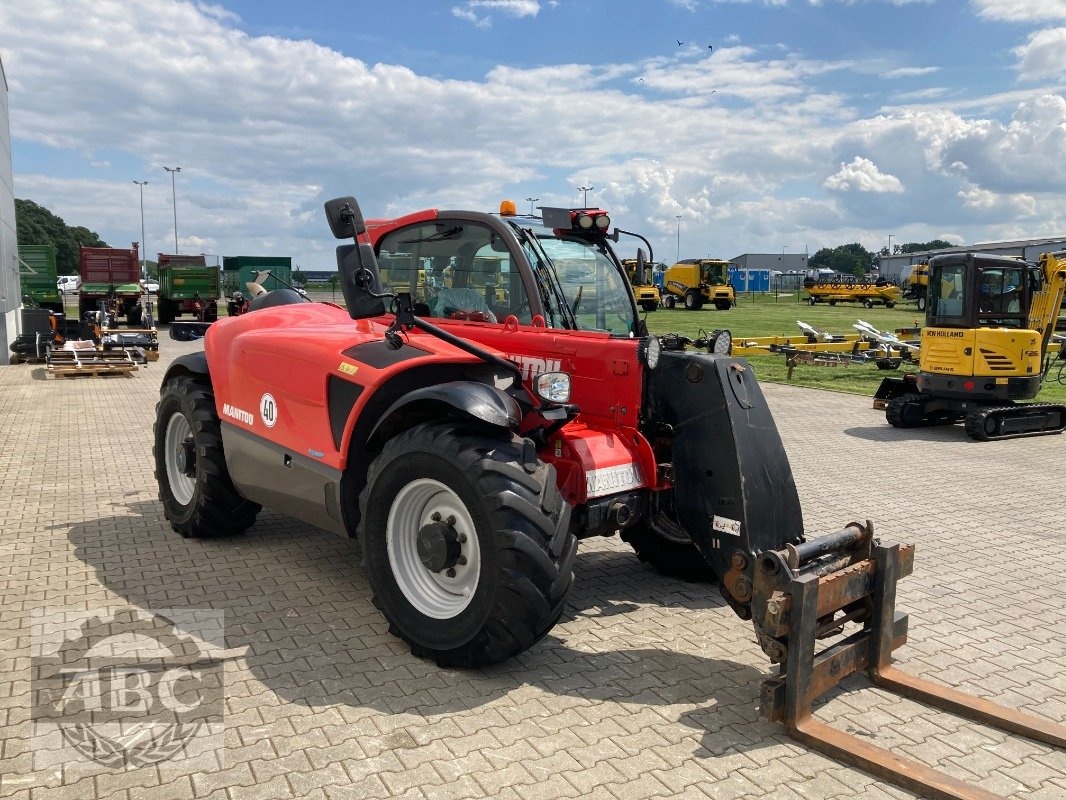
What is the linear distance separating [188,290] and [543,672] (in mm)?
31999

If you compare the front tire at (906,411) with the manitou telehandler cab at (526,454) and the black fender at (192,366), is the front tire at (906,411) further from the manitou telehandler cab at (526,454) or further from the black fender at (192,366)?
the black fender at (192,366)

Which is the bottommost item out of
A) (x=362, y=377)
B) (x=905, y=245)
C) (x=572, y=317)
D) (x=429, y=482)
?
(x=429, y=482)

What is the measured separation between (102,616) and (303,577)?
3.87 ft

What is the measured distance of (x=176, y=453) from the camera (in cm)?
664

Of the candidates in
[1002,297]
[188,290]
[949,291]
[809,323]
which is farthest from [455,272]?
[809,323]

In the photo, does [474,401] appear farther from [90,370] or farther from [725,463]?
[90,370]

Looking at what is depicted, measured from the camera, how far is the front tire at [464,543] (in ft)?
12.5

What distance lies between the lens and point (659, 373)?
449cm

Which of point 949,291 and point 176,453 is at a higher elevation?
point 949,291

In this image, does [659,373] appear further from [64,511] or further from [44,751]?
[64,511]

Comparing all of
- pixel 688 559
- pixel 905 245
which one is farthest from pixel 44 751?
pixel 905 245

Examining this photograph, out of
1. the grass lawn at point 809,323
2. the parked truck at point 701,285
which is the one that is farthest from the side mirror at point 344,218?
the parked truck at point 701,285

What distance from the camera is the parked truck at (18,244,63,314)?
28203 millimetres

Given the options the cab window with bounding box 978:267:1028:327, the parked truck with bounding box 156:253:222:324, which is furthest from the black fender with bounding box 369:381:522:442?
the parked truck with bounding box 156:253:222:324
